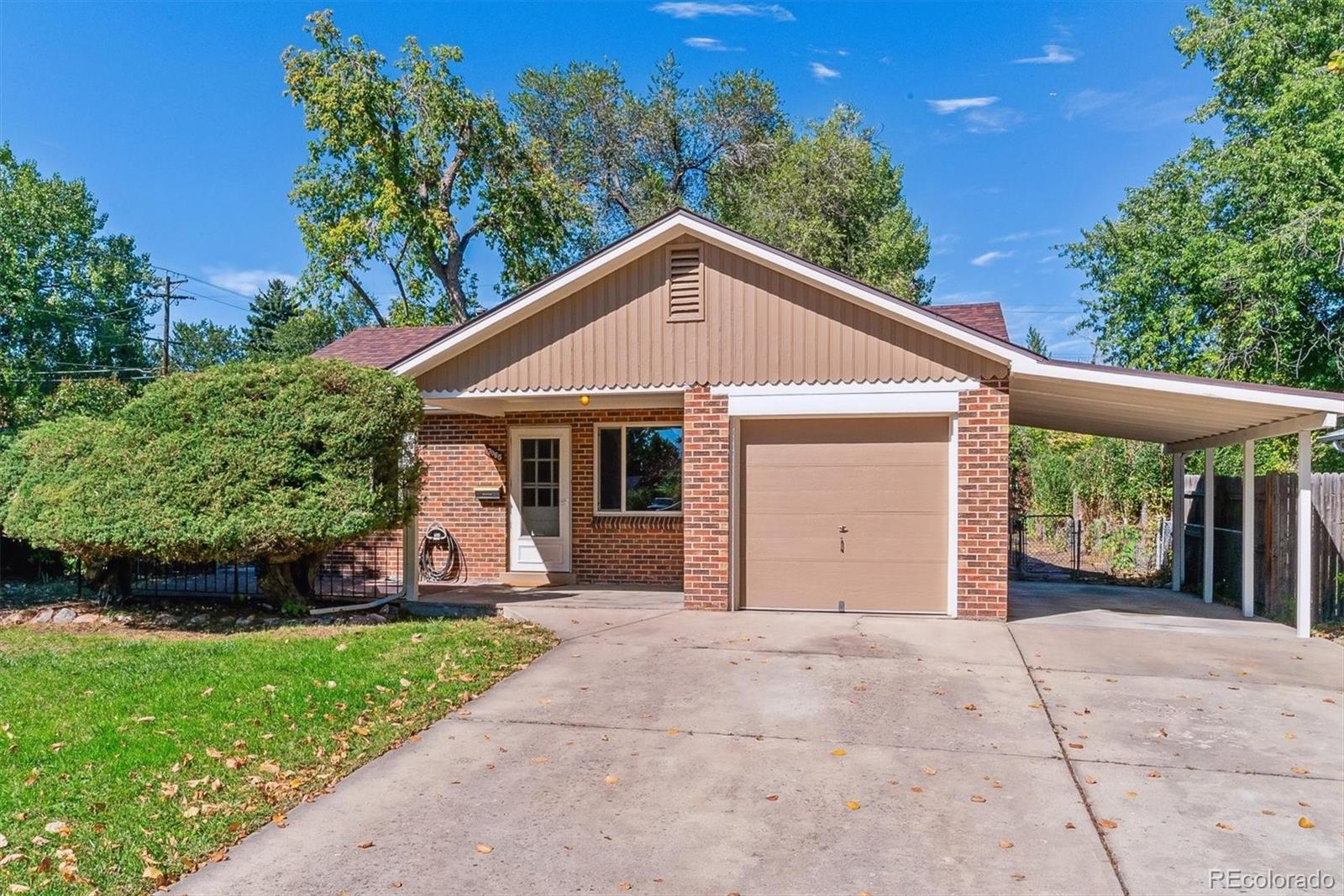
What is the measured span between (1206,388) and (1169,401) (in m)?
0.90

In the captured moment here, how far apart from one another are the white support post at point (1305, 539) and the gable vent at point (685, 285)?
651cm

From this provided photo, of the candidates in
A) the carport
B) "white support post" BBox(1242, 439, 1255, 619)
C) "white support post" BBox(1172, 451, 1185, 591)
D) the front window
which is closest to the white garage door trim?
the carport

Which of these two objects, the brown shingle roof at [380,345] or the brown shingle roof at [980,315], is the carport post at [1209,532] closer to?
the brown shingle roof at [980,315]

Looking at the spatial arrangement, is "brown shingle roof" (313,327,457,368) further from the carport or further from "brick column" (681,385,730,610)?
the carport

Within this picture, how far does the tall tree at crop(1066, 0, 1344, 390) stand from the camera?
14.9m

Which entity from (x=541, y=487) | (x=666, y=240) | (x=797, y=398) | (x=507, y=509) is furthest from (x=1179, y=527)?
(x=507, y=509)

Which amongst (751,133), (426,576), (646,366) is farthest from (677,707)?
(751,133)

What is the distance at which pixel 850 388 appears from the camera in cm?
928

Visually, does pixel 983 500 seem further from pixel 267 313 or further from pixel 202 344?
pixel 202 344

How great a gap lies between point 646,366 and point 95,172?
3731 cm

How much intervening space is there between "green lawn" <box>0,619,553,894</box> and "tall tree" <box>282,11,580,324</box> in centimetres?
1924

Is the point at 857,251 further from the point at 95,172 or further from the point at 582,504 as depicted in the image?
the point at 95,172

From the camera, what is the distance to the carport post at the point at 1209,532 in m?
11.7

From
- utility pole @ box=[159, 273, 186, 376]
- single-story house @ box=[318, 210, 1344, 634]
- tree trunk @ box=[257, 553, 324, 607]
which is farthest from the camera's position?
utility pole @ box=[159, 273, 186, 376]
